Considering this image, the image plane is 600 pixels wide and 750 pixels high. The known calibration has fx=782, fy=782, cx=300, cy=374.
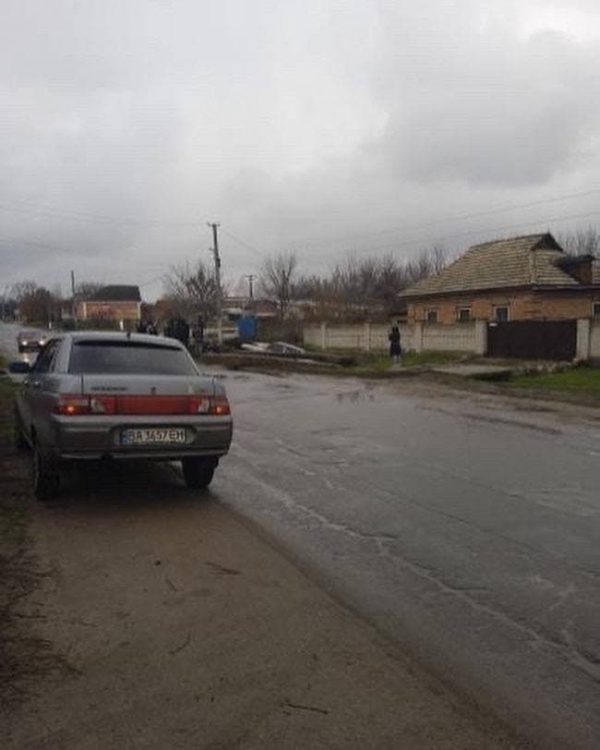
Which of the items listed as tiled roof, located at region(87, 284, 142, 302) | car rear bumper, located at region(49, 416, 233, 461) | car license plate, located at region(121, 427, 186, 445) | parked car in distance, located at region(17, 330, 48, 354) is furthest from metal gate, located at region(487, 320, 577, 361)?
tiled roof, located at region(87, 284, 142, 302)

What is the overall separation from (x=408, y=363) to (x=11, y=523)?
25.1 meters

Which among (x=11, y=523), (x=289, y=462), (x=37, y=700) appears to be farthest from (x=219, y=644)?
(x=289, y=462)

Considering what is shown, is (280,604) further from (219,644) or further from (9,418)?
(9,418)

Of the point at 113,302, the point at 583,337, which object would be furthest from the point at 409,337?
the point at 113,302

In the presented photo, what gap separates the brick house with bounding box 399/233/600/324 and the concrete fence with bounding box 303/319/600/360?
2.06 meters

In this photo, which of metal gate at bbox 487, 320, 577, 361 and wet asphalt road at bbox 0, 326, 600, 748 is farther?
metal gate at bbox 487, 320, 577, 361

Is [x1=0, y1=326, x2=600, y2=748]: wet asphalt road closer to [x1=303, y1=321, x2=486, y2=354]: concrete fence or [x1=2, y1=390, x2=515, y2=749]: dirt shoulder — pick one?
[x1=2, y1=390, x2=515, y2=749]: dirt shoulder

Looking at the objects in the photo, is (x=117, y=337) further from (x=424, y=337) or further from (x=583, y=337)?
(x=424, y=337)

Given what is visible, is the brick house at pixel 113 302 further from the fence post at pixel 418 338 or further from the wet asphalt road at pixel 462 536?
the wet asphalt road at pixel 462 536

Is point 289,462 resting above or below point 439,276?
below

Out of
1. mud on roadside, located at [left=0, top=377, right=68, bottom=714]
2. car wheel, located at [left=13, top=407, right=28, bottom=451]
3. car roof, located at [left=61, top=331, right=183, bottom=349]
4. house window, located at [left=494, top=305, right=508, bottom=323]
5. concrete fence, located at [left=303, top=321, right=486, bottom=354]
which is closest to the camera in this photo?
mud on roadside, located at [left=0, top=377, right=68, bottom=714]

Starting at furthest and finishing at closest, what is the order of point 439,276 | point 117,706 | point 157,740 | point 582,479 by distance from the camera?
point 439,276 < point 582,479 < point 117,706 < point 157,740

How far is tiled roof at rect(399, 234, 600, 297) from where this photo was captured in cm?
3816

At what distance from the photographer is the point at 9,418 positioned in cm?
1352
